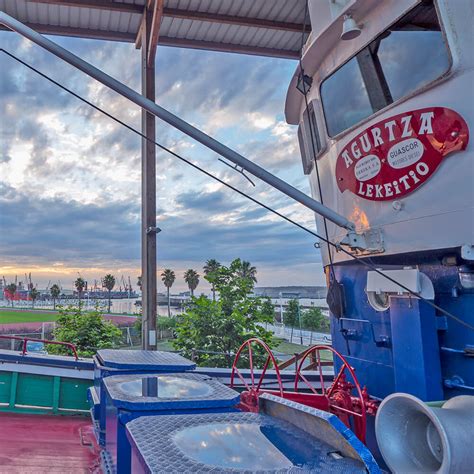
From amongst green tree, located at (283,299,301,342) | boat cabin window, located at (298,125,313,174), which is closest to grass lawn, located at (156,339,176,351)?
green tree, located at (283,299,301,342)

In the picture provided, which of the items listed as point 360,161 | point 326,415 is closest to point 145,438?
point 326,415

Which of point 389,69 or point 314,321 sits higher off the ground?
point 389,69

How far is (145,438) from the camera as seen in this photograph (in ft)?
5.02

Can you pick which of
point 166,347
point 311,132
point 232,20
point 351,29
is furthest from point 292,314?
point 351,29

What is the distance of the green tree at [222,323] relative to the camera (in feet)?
28.6

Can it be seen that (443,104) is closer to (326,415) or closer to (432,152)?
(432,152)

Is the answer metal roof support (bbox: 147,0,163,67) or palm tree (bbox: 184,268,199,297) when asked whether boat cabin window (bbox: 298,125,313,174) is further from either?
palm tree (bbox: 184,268,199,297)

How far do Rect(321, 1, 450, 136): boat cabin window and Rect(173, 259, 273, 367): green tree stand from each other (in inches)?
245

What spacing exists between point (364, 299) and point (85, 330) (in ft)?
24.2

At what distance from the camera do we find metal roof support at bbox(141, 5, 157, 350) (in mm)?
5945

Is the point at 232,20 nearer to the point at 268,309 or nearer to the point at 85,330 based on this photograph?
the point at 268,309

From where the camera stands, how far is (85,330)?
8.90 meters

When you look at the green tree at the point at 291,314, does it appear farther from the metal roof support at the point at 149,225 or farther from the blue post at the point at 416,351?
the blue post at the point at 416,351

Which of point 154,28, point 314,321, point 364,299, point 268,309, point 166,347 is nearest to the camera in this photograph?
point 364,299
